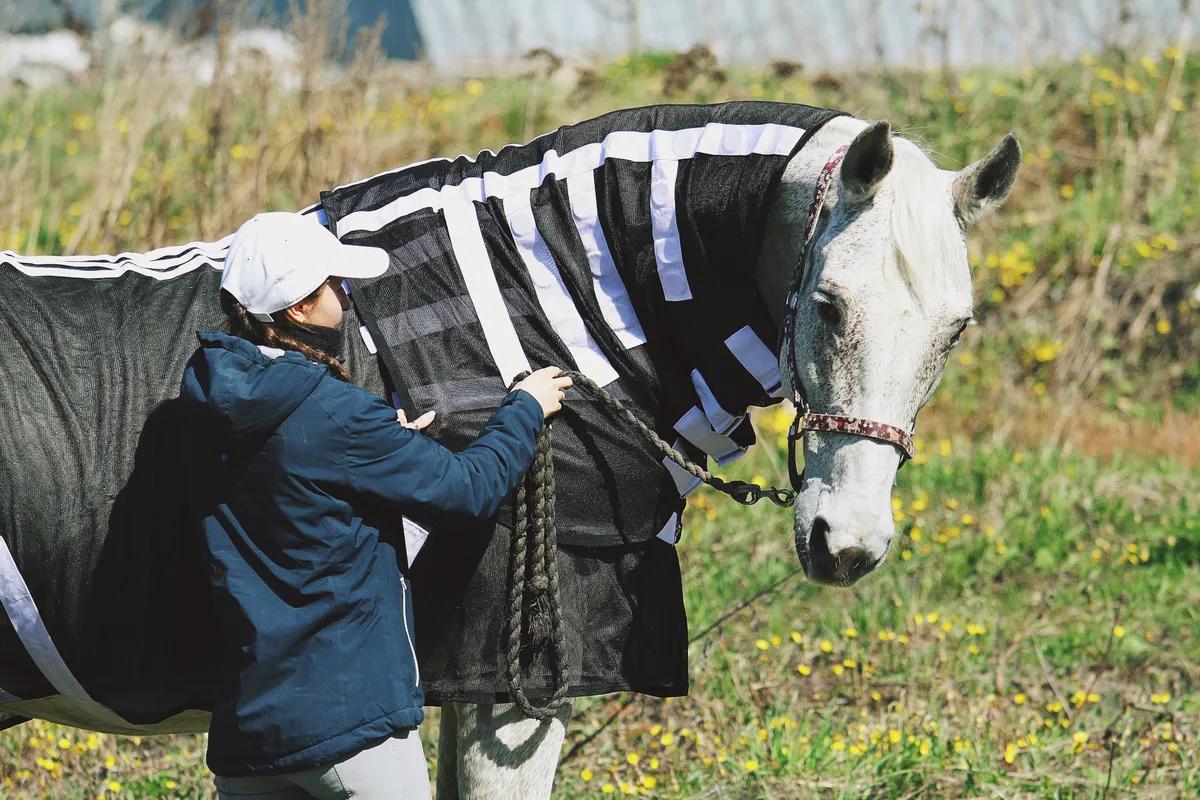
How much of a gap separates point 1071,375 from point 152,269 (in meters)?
6.64

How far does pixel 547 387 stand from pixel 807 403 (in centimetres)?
58

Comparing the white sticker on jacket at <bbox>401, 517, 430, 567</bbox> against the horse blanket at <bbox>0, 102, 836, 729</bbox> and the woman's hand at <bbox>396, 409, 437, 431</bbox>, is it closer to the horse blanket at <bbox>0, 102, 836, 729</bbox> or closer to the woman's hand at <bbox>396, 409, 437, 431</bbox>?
the horse blanket at <bbox>0, 102, 836, 729</bbox>

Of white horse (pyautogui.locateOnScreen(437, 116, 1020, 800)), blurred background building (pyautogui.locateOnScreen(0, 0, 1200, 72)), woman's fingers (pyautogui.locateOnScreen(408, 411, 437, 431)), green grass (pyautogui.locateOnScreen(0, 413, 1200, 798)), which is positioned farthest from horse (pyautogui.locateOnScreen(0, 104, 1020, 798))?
blurred background building (pyautogui.locateOnScreen(0, 0, 1200, 72))

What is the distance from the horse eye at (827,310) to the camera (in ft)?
8.66

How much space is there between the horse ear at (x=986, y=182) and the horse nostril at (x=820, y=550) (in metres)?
0.79

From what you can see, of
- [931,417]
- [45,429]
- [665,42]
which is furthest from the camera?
[665,42]

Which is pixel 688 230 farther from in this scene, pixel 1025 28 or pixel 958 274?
pixel 1025 28

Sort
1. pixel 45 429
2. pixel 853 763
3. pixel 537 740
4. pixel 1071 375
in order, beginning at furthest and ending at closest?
pixel 1071 375, pixel 853 763, pixel 537 740, pixel 45 429

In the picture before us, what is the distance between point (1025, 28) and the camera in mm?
10180

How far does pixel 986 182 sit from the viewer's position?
9.21ft

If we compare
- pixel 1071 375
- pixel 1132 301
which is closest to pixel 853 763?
pixel 1071 375

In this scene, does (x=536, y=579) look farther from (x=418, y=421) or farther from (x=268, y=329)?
(x=268, y=329)

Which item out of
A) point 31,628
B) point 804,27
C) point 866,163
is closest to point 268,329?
point 31,628

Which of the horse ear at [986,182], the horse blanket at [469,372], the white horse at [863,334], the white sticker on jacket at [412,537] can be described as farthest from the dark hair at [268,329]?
the horse ear at [986,182]
